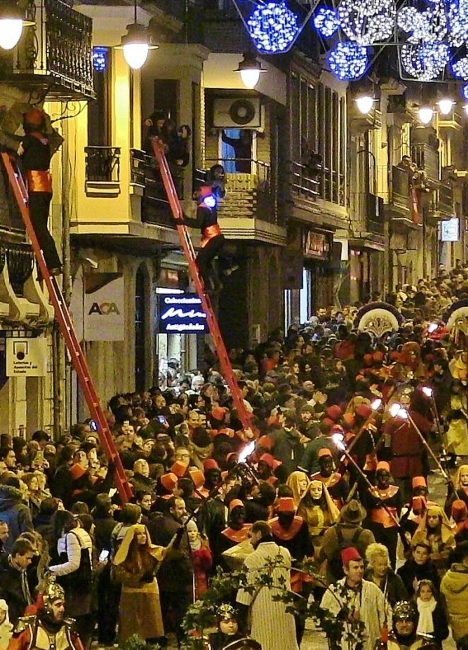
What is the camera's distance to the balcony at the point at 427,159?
231ft

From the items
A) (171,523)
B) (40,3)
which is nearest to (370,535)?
(171,523)

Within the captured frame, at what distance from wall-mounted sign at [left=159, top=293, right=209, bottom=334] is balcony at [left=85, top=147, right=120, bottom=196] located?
2341 millimetres

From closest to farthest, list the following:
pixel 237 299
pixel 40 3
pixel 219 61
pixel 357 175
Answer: pixel 40 3 → pixel 219 61 → pixel 237 299 → pixel 357 175

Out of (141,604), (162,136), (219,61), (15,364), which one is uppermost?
(219,61)

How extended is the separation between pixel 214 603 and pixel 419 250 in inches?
2401

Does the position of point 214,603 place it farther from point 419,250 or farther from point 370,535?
point 419,250

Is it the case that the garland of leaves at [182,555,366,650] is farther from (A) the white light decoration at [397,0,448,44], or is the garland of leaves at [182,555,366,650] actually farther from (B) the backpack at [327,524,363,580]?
(A) the white light decoration at [397,0,448,44]

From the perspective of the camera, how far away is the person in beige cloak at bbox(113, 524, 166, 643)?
54.0 feet

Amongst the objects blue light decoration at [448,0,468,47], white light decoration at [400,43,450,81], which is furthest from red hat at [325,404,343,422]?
blue light decoration at [448,0,468,47]

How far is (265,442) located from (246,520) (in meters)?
4.37

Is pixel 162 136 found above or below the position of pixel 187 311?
above

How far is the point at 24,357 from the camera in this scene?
23109mm

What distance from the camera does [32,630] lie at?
1279 centimetres

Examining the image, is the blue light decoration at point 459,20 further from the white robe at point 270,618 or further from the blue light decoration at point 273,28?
the white robe at point 270,618
